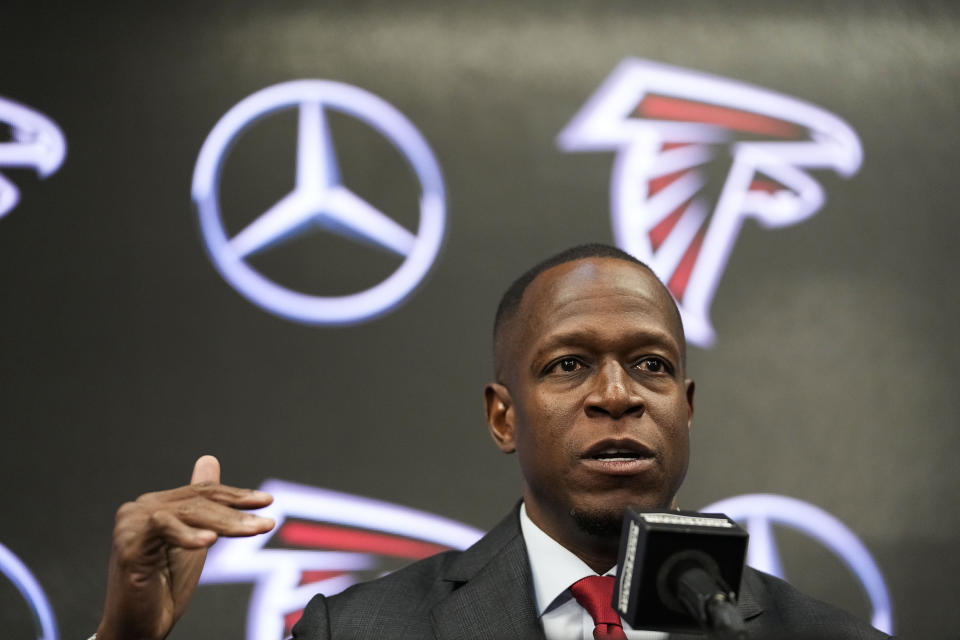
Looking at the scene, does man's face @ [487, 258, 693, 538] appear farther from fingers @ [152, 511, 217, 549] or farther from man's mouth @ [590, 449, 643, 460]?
fingers @ [152, 511, 217, 549]

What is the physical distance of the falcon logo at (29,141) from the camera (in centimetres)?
304

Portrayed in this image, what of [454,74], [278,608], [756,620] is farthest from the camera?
[454,74]

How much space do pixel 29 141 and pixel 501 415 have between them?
1853 mm

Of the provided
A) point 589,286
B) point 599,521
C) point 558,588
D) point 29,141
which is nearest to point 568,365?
point 589,286

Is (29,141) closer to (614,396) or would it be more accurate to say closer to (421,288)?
(421,288)

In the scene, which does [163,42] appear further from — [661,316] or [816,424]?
[816,424]

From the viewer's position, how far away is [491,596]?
78.9 inches

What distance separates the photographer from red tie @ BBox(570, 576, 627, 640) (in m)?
1.88

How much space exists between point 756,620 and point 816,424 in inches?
47.8

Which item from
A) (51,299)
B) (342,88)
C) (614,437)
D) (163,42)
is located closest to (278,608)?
(51,299)

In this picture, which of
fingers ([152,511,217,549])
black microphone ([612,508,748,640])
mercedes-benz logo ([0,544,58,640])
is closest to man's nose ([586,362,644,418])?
black microphone ([612,508,748,640])

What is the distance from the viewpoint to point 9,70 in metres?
3.10

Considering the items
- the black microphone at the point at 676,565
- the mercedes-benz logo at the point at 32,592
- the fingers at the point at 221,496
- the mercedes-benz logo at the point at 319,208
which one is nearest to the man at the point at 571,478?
the fingers at the point at 221,496

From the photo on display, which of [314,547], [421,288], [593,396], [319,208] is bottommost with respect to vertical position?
[314,547]
